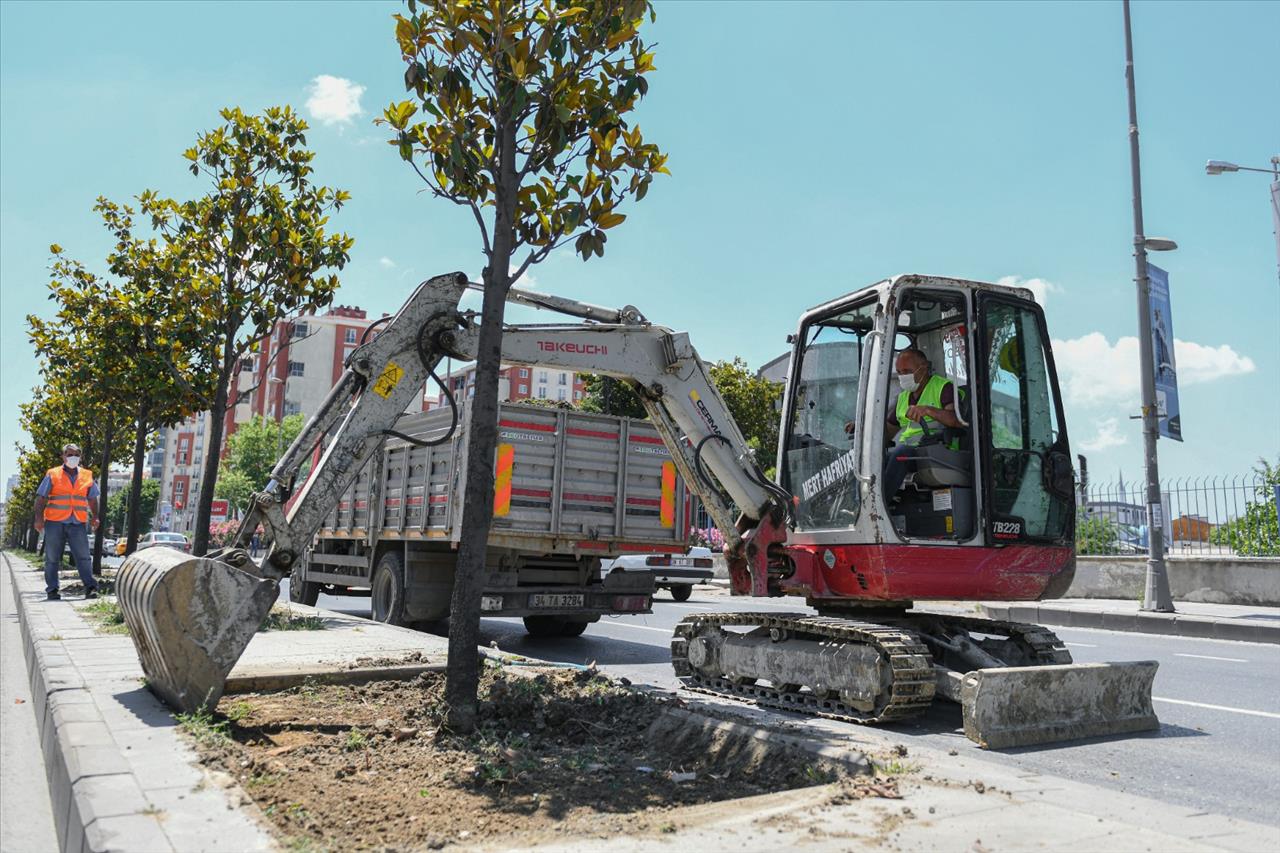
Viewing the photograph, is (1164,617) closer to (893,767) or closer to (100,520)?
(893,767)

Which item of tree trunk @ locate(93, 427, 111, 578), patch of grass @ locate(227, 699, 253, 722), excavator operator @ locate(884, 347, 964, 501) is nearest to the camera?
patch of grass @ locate(227, 699, 253, 722)

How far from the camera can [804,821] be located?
3.31 meters

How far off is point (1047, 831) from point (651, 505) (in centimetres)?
740

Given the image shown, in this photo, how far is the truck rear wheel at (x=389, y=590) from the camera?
10664mm

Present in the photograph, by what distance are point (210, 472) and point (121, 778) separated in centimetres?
830

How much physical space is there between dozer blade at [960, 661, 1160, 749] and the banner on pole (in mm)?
11004

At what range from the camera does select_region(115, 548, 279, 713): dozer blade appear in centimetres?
482

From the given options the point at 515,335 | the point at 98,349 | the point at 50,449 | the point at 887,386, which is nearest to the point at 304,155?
the point at 98,349

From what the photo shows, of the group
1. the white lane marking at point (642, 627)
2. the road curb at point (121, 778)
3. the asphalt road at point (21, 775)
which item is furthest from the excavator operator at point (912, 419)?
the white lane marking at point (642, 627)

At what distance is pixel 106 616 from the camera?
32.8 ft

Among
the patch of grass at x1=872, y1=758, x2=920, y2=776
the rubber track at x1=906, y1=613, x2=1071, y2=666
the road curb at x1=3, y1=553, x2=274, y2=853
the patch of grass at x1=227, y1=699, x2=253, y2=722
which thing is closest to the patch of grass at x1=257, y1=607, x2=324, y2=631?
the road curb at x1=3, y1=553, x2=274, y2=853

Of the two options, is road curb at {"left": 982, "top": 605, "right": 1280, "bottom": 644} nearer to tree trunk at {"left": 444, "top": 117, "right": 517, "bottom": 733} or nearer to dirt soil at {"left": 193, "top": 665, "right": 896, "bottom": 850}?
dirt soil at {"left": 193, "top": 665, "right": 896, "bottom": 850}

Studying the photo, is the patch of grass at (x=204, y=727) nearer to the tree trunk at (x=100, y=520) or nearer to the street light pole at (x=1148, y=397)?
the tree trunk at (x=100, y=520)

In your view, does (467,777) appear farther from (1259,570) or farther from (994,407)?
(1259,570)
